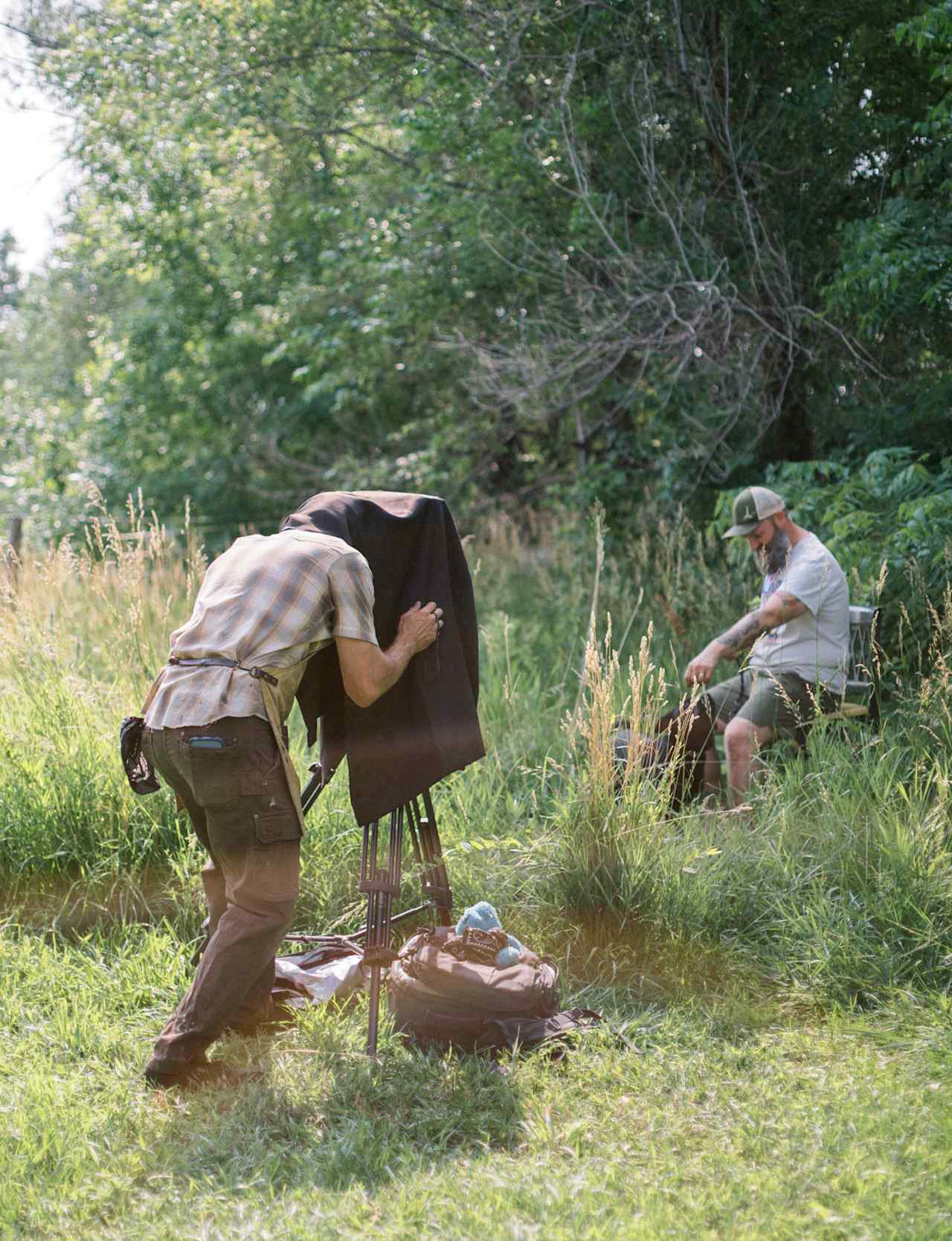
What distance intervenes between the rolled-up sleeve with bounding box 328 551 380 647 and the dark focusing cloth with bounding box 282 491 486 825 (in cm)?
19

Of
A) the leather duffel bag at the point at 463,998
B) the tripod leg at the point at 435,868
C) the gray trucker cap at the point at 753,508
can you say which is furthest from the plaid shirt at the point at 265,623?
the gray trucker cap at the point at 753,508

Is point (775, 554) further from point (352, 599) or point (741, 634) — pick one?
point (352, 599)

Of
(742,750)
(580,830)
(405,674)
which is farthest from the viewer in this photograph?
(742,750)

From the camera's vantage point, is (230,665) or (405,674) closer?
(230,665)

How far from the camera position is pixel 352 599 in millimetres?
3430

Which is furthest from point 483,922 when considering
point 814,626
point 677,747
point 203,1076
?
→ point 814,626

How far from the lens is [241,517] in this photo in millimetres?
16047

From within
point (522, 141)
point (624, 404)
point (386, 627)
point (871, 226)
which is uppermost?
point (522, 141)

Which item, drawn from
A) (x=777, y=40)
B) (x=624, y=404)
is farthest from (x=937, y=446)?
(x=777, y=40)

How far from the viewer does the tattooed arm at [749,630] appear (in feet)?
17.3

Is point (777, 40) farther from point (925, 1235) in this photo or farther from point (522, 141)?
point (925, 1235)

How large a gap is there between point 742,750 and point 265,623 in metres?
2.76

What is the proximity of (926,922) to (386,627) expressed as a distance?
7.06 ft

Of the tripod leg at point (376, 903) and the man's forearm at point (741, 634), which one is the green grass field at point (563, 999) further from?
the man's forearm at point (741, 634)
